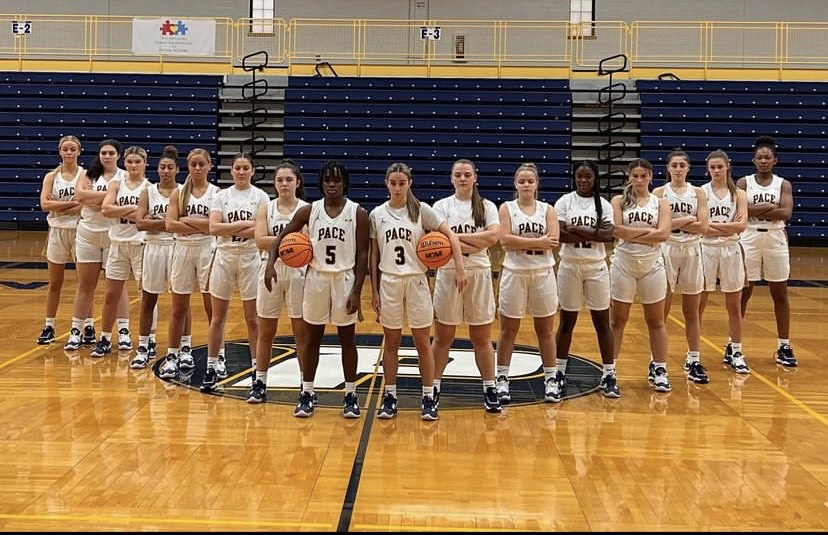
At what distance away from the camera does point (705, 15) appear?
20.4 m

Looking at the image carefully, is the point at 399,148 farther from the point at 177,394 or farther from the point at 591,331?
the point at 177,394

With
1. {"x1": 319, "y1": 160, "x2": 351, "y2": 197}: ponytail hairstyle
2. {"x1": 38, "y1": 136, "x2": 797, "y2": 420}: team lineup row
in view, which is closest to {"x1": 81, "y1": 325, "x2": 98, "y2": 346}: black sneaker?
{"x1": 38, "y1": 136, "x2": 797, "y2": 420}: team lineup row

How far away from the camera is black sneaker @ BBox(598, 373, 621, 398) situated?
19.8ft

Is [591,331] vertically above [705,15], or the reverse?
[705,15]

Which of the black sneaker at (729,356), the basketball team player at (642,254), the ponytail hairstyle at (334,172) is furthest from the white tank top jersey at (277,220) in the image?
the black sneaker at (729,356)

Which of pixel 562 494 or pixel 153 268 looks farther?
pixel 153 268

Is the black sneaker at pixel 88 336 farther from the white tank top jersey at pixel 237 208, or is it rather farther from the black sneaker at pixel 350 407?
the black sneaker at pixel 350 407

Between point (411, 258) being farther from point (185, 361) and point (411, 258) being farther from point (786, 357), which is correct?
point (786, 357)

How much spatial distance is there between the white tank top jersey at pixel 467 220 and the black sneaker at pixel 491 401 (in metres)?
0.86

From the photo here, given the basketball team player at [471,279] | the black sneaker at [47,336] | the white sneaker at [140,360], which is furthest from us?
the black sneaker at [47,336]

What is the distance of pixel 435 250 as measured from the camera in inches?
200

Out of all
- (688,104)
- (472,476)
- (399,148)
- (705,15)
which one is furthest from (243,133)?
(472,476)

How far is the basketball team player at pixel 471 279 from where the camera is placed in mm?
5457

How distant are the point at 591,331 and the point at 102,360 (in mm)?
5037
